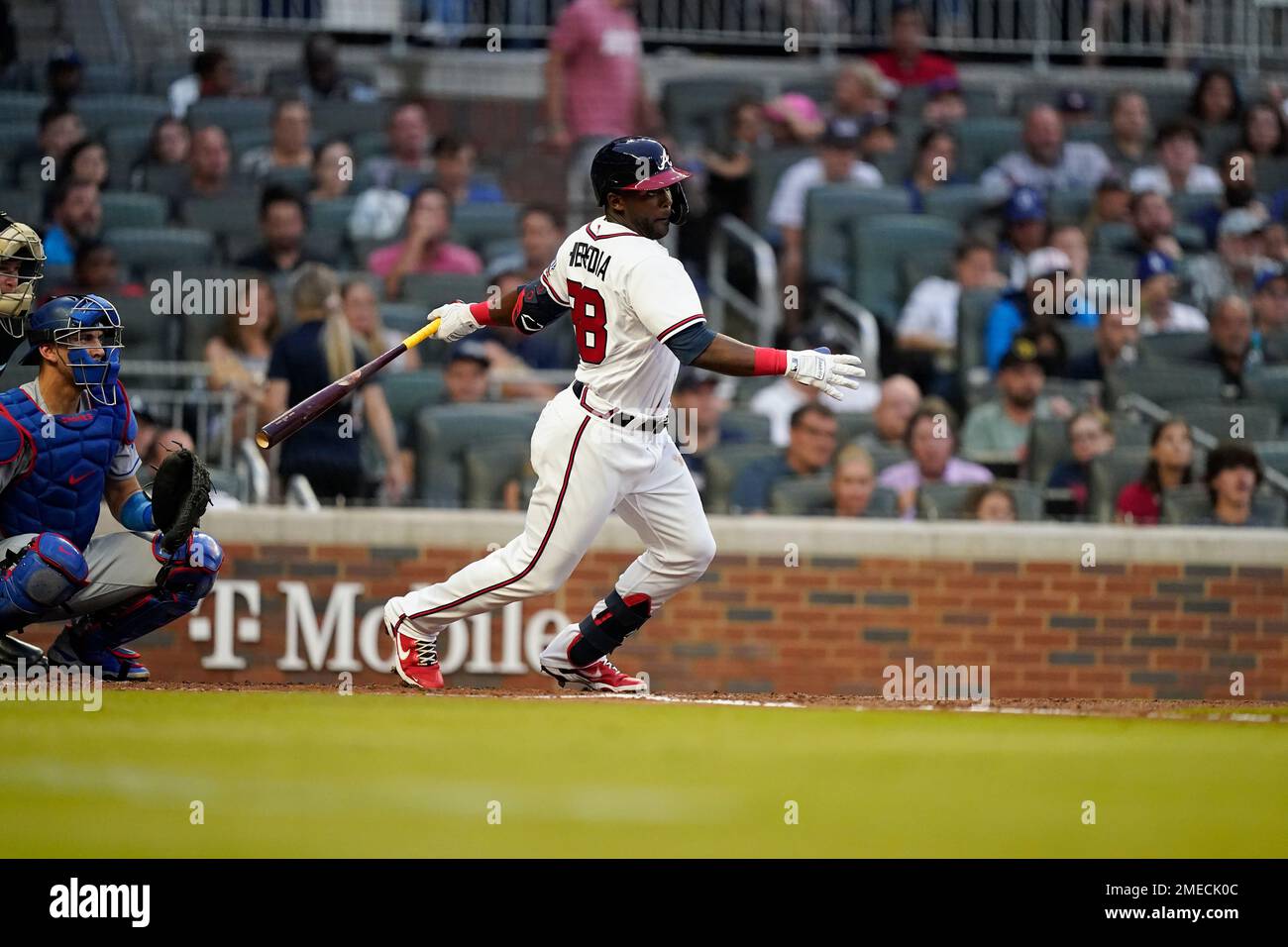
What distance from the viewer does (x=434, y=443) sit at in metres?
10.1

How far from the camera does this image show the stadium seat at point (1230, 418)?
10.9 m

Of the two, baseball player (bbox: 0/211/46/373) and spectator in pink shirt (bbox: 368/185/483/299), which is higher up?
spectator in pink shirt (bbox: 368/185/483/299)

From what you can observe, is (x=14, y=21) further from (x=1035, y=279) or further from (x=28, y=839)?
(x=28, y=839)

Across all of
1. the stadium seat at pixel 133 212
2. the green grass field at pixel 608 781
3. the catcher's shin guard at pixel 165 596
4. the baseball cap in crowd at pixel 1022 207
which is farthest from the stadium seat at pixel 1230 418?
the stadium seat at pixel 133 212

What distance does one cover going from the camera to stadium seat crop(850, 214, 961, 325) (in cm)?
1192

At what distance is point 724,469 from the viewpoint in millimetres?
10039

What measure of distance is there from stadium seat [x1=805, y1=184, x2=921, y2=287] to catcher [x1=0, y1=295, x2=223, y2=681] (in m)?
5.94

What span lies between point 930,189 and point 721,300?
1.67m

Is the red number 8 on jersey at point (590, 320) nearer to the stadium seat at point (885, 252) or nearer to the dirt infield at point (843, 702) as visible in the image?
the dirt infield at point (843, 702)

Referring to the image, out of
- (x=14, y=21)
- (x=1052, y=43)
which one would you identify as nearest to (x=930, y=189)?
(x=1052, y=43)

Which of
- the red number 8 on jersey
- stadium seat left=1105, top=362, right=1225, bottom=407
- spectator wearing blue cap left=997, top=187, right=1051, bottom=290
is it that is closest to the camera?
the red number 8 on jersey

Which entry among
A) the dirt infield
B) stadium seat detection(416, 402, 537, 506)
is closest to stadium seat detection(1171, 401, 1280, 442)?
the dirt infield

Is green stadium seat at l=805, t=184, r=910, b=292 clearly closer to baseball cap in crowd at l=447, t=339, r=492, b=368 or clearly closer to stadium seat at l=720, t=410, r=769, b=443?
stadium seat at l=720, t=410, r=769, b=443

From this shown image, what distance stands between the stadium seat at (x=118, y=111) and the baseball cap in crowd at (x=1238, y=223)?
687 centimetres
